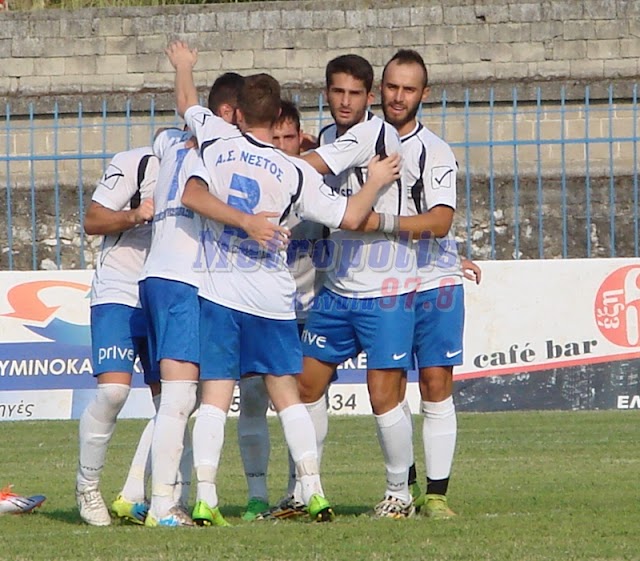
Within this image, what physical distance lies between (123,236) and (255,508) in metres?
1.56

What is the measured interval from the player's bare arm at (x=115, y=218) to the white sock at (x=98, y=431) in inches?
31.0

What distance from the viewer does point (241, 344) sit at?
725cm

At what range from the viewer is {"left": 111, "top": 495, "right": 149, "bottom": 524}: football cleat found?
7.59 meters

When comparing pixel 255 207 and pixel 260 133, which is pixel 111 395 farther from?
pixel 260 133

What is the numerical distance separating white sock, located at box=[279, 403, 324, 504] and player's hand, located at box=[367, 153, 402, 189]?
1.17m

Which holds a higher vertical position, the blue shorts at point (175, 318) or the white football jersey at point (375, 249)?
the white football jersey at point (375, 249)

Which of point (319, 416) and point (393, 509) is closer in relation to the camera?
point (393, 509)

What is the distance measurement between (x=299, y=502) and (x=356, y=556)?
1.49 m

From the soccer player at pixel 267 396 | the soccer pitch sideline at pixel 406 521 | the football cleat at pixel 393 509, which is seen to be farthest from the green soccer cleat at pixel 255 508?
the football cleat at pixel 393 509

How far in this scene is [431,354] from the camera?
7820 millimetres

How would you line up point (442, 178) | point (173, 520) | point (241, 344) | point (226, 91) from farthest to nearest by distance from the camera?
point (442, 178) < point (226, 91) < point (241, 344) < point (173, 520)

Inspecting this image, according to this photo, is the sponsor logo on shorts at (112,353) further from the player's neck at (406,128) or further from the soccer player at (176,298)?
the player's neck at (406,128)

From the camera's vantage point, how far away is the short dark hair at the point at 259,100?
23.4 feet

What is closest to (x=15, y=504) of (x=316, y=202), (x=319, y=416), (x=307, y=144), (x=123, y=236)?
(x=123, y=236)
